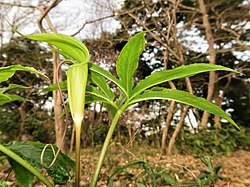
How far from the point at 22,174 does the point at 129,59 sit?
24 cm

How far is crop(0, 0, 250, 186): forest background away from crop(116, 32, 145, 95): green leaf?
124 inches

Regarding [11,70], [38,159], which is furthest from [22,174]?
[11,70]

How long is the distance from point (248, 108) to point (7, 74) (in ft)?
30.1

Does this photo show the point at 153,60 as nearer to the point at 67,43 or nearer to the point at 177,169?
the point at 177,169

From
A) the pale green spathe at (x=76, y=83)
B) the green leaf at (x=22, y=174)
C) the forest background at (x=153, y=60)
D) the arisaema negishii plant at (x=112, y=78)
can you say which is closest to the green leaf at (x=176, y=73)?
the arisaema negishii plant at (x=112, y=78)

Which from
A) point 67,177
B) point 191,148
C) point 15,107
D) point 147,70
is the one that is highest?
point 147,70

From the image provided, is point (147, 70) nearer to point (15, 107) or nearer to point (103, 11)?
point (103, 11)

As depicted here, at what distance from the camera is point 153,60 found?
775 cm

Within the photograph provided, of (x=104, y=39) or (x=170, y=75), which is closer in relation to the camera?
(x=170, y=75)

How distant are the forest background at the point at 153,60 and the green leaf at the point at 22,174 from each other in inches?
123

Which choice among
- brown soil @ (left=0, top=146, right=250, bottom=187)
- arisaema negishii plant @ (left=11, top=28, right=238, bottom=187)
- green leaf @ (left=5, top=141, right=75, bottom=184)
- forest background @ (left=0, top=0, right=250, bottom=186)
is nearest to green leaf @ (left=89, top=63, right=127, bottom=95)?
arisaema negishii plant @ (left=11, top=28, right=238, bottom=187)

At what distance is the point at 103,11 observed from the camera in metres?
5.24

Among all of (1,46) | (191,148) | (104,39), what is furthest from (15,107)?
(191,148)

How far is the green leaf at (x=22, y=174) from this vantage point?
0.39 meters
